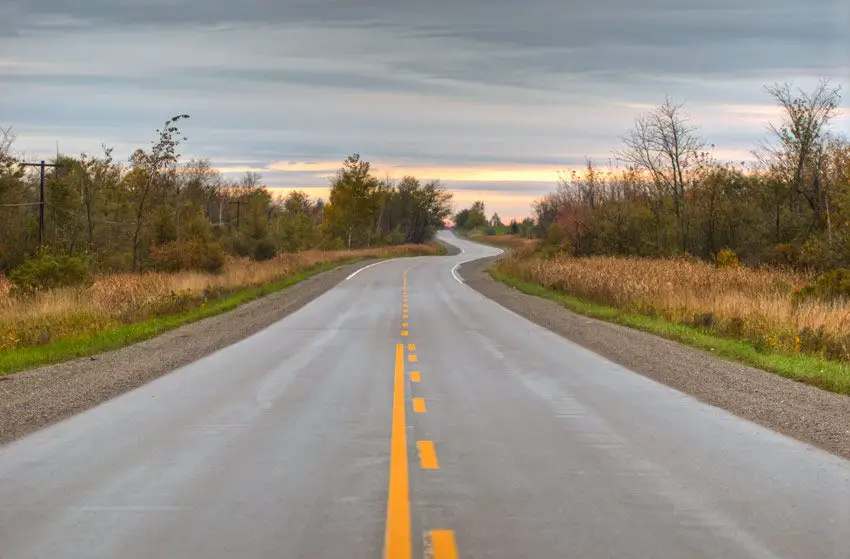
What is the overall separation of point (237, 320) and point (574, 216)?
98.1 feet

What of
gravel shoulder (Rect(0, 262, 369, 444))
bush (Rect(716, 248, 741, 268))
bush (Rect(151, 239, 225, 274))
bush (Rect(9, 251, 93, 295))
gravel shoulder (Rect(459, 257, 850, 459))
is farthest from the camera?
bush (Rect(151, 239, 225, 274))

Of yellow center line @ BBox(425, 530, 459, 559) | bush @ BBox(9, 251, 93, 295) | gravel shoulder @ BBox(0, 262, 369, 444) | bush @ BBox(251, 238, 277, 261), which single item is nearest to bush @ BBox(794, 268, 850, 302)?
gravel shoulder @ BBox(0, 262, 369, 444)

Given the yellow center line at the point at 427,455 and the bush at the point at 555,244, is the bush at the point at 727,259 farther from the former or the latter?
the yellow center line at the point at 427,455

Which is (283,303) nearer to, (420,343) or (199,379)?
(420,343)

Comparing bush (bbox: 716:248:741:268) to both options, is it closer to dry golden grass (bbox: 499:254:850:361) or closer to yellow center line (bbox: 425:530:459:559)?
dry golden grass (bbox: 499:254:850:361)

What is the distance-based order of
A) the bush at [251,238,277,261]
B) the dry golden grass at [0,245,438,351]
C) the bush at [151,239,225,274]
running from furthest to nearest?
the bush at [251,238,277,261], the bush at [151,239,225,274], the dry golden grass at [0,245,438,351]

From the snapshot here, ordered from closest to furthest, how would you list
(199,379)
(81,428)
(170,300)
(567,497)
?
(567,497) → (81,428) → (199,379) → (170,300)

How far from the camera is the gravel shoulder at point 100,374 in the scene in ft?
32.3

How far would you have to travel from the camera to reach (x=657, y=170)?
44406mm

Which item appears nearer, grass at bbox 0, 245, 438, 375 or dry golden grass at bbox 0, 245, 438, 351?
grass at bbox 0, 245, 438, 375

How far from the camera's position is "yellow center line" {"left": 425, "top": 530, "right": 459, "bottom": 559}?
496cm

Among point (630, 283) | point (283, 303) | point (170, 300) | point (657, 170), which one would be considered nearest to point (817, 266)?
point (630, 283)

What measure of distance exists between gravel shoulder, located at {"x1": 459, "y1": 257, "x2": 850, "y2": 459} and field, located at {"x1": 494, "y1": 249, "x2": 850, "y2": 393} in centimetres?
73

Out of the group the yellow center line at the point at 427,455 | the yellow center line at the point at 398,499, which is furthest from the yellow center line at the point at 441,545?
the yellow center line at the point at 427,455
